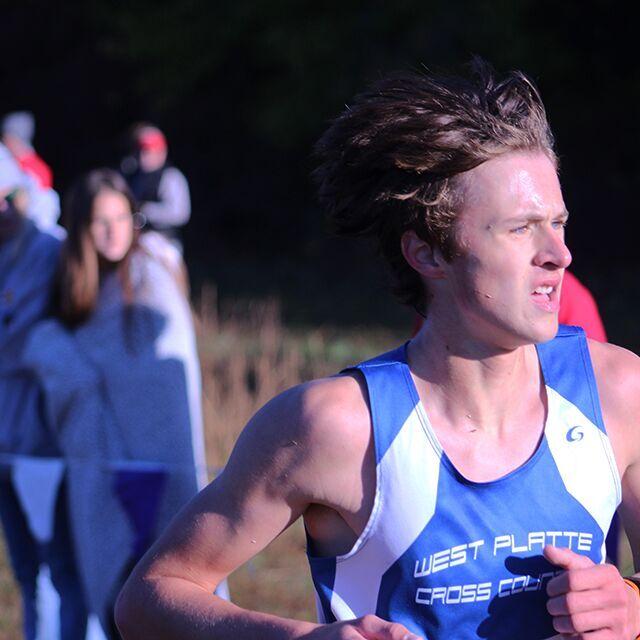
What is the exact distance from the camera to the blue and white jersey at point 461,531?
1.95 m

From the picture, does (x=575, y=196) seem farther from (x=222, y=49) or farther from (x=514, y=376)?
(x=514, y=376)

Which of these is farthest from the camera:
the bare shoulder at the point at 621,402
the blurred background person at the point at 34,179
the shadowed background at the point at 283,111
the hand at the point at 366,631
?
the shadowed background at the point at 283,111

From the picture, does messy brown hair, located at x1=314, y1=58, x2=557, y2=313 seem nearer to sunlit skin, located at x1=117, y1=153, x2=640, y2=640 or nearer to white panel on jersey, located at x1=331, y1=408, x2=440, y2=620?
sunlit skin, located at x1=117, y1=153, x2=640, y2=640

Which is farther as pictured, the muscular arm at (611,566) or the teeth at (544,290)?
the teeth at (544,290)

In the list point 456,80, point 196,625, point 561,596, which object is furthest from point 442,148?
point 196,625

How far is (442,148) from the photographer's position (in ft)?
6.66

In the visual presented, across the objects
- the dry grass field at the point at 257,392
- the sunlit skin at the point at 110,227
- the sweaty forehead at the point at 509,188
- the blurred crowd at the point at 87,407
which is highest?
the sweaty forehead at the point at 509,188

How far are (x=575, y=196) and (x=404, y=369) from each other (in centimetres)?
1564

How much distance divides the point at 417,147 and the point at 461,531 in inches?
25.2

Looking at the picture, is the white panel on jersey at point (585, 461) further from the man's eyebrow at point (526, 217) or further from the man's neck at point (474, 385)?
the man's eyebrow at point (526, 217)

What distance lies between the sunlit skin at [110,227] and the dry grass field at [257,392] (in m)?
1.32

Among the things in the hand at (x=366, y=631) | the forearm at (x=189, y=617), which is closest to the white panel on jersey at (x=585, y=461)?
the hand at (x=366, y=631)

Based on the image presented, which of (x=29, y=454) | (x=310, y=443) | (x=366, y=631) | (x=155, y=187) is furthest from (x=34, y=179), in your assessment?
(x=366, y=631)

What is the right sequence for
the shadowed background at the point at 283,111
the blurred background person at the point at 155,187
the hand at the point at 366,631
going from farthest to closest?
the shadowed background at the point at 283,111 → the blurred background person at the point at 155,187 → the hand at the point at 366,631
